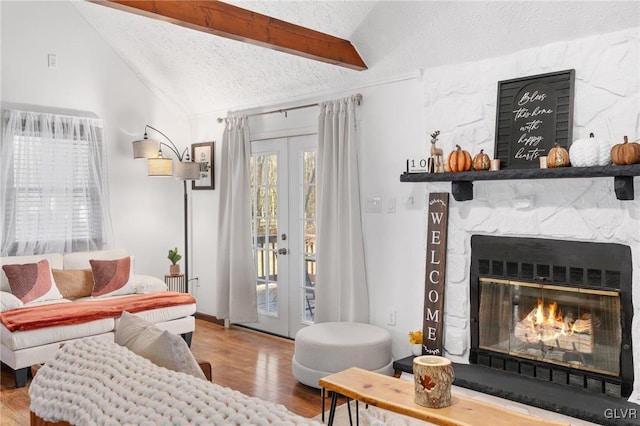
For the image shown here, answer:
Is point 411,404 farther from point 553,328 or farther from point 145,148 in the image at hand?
point 145,148

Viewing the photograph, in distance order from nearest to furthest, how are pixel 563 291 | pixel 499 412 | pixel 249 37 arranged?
pixel 499 412 → pixel 563 291 → pixel 249 37

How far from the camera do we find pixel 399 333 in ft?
14.3

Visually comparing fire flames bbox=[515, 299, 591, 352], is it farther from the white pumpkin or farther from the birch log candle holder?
the birch log candle holder

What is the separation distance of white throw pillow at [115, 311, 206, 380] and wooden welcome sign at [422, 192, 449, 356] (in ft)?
7.50

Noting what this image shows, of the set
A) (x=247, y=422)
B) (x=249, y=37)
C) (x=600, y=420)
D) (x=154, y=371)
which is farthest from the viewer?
(x=249, y=37)

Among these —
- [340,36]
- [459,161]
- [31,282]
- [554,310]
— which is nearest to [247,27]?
[340,36]

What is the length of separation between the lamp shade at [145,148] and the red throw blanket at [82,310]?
152 centimetres

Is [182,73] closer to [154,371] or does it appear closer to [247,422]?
[154,371]

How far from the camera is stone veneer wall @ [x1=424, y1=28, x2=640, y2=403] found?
3150mm

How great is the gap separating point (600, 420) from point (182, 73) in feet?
15.4

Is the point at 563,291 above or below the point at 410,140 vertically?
below

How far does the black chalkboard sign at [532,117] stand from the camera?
3.37 m

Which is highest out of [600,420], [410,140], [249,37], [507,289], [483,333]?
[249,37]

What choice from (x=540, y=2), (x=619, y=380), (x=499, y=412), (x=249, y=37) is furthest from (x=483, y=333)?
(x=249, y=37)
